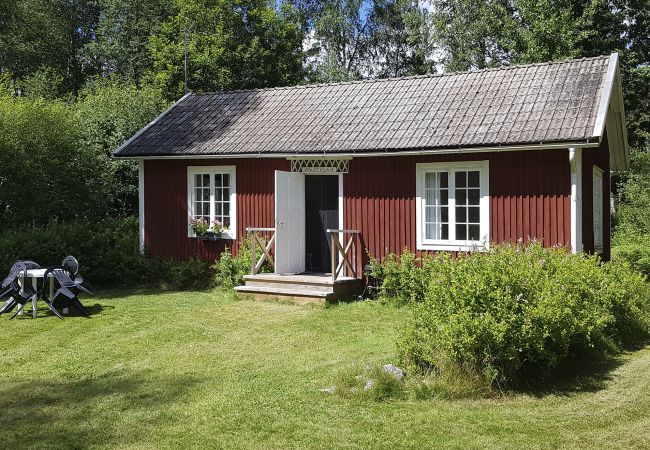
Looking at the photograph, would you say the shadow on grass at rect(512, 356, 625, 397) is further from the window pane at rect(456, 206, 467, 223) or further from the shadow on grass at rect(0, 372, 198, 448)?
the window pane at rect(456, 206, 467, 223)

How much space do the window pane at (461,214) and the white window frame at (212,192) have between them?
→ 200 inches

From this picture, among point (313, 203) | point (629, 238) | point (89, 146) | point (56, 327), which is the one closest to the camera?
point (56, 327)

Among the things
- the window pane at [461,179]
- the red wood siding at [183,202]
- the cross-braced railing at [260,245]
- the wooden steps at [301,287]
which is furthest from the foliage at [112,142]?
the window pane at [461,179]

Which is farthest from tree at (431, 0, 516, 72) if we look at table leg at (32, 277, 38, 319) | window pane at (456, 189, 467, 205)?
table leg at (32, 277, 38, 319)

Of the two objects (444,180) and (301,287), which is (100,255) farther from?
(444,180)

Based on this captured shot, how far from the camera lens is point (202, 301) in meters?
13.1

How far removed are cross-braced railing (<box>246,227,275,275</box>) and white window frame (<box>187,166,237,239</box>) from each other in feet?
2.20

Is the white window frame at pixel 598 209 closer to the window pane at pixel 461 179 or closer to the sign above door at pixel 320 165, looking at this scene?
the window pane at pixel 461 179

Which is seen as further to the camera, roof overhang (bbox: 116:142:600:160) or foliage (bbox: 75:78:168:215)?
foliage (bbox: 75:78:168:215)

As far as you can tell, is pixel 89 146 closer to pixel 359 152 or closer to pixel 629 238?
pixel 359 152

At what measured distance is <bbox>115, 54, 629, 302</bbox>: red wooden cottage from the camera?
11914 millimetres

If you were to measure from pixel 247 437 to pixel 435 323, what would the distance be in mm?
2477

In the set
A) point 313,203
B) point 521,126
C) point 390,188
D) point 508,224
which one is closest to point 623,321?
point 508,224

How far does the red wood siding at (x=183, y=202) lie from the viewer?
1460 centimetres
